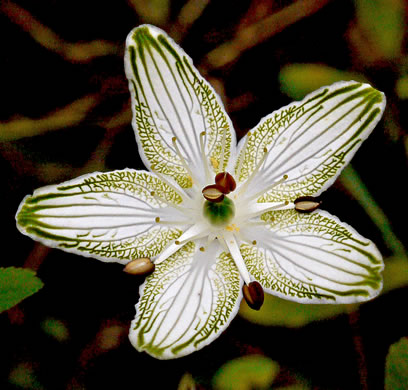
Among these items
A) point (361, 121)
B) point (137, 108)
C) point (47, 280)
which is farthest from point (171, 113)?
point (47, 280)

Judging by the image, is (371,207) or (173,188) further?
(371,207)

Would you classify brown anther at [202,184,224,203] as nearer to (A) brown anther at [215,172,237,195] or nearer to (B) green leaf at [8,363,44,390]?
(A) brown anther at [215,172,237,195]

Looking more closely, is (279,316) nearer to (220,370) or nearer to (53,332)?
(220,370)

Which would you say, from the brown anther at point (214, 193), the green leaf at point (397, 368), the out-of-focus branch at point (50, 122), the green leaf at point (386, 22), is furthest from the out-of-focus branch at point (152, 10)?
the green leaf at point (397, 368)

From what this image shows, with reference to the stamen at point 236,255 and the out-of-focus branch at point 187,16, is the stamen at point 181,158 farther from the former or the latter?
the out-of-focus branch at point 187,16

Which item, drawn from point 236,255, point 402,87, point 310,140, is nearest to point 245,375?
point 236,255

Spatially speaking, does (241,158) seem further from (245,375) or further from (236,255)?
(245,375)

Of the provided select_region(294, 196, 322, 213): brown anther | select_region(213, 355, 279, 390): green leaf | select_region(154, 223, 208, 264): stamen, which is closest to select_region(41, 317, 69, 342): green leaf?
select_region(213, 355, 279, 390): green leaf
